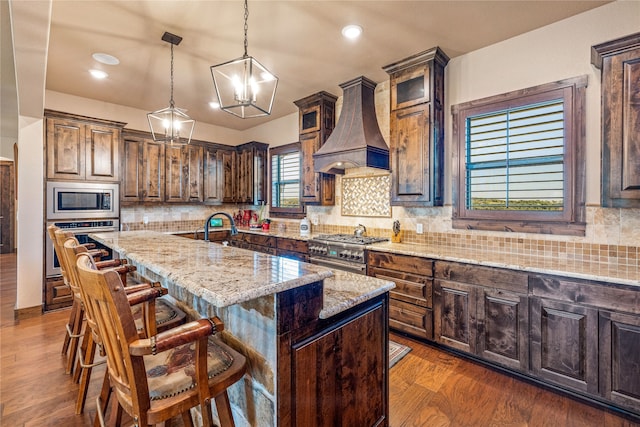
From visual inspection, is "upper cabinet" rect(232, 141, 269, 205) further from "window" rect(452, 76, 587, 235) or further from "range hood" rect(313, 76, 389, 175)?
"window" rect(452, 76, 587, 235)

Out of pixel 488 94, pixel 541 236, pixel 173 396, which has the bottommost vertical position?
pixel 173 396

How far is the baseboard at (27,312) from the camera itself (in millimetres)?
3674

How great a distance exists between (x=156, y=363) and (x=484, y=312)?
2.42 metres

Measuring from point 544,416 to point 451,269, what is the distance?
3.74 feet

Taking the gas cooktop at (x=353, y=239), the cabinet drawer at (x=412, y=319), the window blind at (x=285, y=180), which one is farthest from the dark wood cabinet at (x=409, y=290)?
the window blind at (x=285, y=180)

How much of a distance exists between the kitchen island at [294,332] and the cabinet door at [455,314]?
4.12ft

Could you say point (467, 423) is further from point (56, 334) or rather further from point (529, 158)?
point (56, 334)

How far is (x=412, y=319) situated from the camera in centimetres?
298

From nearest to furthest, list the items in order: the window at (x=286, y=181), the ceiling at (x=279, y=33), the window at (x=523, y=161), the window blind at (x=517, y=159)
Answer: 1. the ceiling at (x=279, y=33)
2. the window at (x=523, y=161)
3. the window blind at (x=517, y=159)
4. the window at (x=286, y=181)

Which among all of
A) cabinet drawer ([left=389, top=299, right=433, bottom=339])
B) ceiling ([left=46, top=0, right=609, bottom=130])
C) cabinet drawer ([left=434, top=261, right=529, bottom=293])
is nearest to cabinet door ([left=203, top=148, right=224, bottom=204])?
ceiling ([left=46, top=0, right=609, bottom=130])

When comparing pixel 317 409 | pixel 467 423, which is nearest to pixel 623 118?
pixel 467 423

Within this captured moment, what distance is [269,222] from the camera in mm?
5555

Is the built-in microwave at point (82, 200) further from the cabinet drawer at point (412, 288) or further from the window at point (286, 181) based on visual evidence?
the cabinet drawer at point (412, 288)

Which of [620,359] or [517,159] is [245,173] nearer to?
[517,159]
